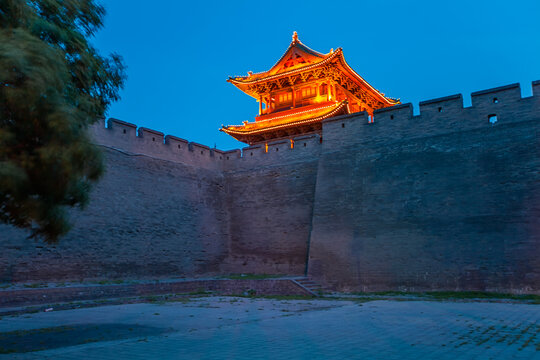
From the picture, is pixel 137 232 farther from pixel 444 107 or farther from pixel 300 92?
pixel 300 92

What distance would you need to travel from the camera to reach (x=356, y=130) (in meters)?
12.9

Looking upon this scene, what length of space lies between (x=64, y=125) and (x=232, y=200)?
39.8 feet

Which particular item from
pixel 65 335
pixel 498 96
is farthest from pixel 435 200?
pixel 65 335

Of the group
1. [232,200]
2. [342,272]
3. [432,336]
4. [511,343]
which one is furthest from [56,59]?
[232,200]

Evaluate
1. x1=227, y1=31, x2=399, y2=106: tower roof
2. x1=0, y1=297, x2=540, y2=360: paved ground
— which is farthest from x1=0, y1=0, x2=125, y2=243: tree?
x1=227, y1=31, x2=399, y2=106: tower roof

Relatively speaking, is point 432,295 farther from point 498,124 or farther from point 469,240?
point 498,124

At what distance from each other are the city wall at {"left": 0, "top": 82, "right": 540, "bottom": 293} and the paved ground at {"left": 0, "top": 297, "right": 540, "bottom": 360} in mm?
2893

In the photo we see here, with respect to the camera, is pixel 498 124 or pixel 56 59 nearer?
pixel 56 59

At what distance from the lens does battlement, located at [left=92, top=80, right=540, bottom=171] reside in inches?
426

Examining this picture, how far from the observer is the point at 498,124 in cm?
1077

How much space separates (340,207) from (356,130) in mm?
2348

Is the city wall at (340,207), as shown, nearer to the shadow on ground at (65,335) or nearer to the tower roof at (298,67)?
the shadow on ground at (65,335)

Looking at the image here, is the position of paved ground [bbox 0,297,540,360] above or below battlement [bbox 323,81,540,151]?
below

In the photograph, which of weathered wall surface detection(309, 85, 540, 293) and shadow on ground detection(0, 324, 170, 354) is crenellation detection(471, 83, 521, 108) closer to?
weathered wall surface detection(309, 85, 540, 293)
